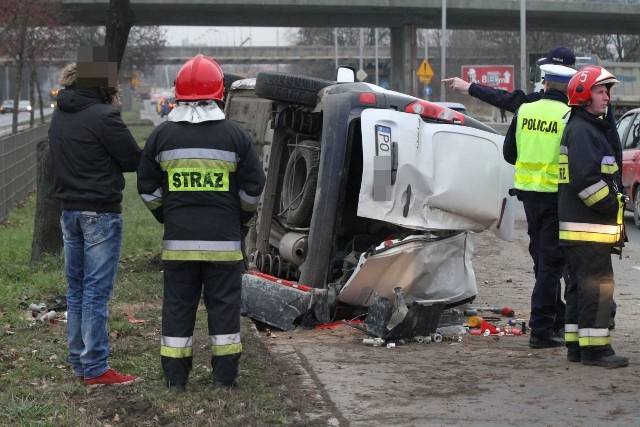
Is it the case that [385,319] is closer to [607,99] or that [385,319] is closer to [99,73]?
[607,99]

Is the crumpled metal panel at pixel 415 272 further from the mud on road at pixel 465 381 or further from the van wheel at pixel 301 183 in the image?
the van wheel at pixel 301 183

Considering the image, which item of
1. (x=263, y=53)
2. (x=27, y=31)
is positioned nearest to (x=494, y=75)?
(x=27, y=31)

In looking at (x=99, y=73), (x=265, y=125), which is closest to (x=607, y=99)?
(x=99, y=73)

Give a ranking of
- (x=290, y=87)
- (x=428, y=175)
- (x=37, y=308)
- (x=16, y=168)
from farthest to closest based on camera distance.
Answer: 1. (x=16, y=168)
2. (x=37, y=308)
3. (x=290, y=87)
4. (x=428, y=175)

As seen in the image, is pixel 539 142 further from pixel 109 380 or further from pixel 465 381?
pixel 109 380

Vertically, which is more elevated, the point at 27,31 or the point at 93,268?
the point at 27,31

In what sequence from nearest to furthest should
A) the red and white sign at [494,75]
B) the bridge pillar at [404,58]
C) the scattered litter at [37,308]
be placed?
the scattered litter at [37,308] < the red and white sign at [494,75] < the bridge pillar at [404,58]

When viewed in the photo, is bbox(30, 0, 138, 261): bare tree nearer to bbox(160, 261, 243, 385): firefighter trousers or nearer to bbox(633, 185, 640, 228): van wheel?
bbox(160, 261, 243, 385): firefighter trousers

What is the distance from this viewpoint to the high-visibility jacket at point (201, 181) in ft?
20.9

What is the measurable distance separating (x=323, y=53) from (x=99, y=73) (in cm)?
8794

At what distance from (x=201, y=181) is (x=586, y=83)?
259 cm

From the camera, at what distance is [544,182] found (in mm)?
7988

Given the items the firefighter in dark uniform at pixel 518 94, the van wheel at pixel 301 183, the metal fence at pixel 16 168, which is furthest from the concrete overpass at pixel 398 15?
the firefighter in dark uniform at pixel 518 94

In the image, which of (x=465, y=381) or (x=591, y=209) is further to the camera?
(x=591, y=209)
